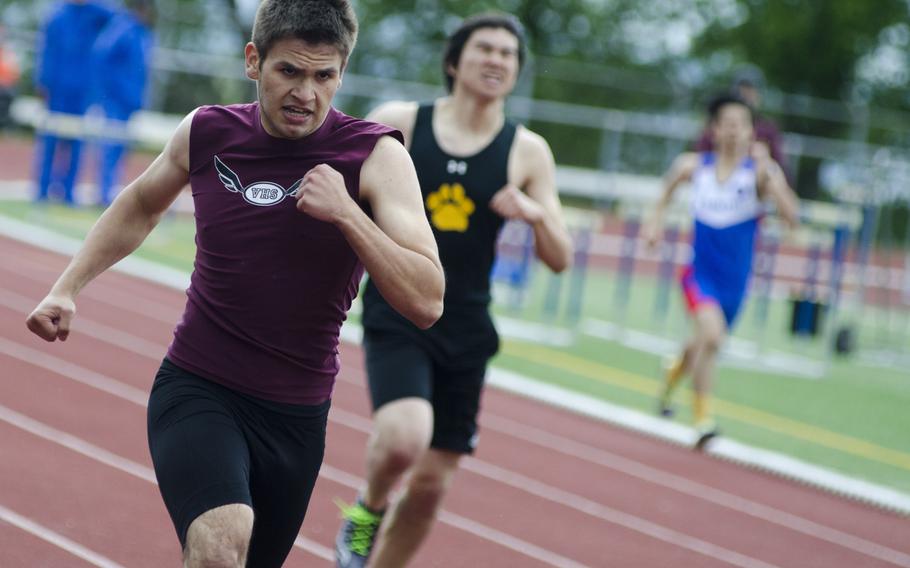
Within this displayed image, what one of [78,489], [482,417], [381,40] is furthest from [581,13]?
[78,489]

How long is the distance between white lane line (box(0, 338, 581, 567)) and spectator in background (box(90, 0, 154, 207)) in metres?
6.44

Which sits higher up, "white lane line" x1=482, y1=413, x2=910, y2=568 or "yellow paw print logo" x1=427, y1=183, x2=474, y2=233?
"yellow paw print logo" x1=427, y1=183, x2=474, y2=233

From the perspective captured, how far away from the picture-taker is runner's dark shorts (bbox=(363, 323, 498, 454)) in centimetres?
444

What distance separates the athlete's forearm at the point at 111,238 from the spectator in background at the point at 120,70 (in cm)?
1114

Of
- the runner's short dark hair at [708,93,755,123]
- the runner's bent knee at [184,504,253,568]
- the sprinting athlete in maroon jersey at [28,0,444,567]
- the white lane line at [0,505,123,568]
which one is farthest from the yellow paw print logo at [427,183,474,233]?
the runner's short dark hair at [708,93,755,123]

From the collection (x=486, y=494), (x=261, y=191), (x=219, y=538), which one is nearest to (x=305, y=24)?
(x=261, y=191)

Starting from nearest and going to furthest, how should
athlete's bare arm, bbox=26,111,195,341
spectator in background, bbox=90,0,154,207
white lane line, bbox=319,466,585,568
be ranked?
athlete's bare arm, bbox=26,111,195,341, white lane line, bbox=319,466,585,568, spectator in background, bbox=90,0,154,207

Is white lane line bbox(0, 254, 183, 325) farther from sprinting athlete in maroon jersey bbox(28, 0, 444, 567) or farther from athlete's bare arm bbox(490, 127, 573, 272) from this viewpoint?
sprinting athlete in maroon jersey bbox(28, 0, 444, 567)

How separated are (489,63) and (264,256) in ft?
6.37

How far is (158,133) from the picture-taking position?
16.0 metres

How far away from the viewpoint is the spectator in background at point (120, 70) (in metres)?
14.2

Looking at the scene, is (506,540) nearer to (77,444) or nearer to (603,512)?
(603,512)

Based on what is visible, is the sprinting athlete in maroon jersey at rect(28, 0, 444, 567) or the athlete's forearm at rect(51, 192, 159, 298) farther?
the athlete's forearm at rect(51, 192, 159, 298)

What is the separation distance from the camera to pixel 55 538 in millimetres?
4992
